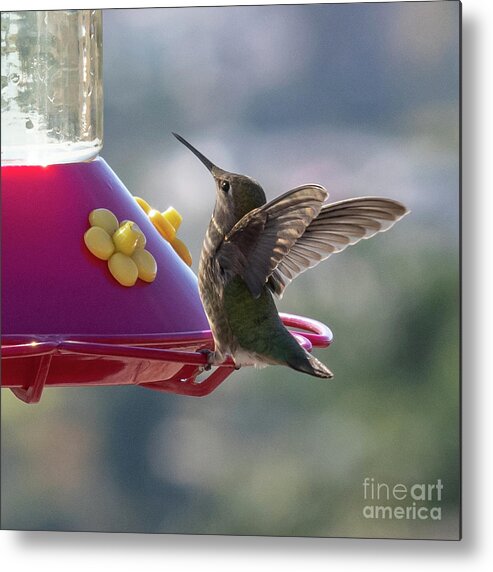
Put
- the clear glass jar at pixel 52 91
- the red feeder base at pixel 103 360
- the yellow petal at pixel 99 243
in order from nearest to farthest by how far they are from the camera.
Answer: the red feeder base at pixel 103 360 < the yellow petal at pixel 99 243 < the clear glass jar at pixel 52 91

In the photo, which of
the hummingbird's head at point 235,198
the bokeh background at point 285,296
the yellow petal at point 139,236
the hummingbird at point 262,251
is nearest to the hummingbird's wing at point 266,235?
the hummingbird at point 262,251

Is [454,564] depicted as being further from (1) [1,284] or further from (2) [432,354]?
(1) [1,284]

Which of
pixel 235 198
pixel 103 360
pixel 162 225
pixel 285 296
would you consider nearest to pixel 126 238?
pixel 103 360

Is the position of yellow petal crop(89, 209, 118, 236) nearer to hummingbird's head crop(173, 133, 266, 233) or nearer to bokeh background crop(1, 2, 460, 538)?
hummingbird's head crop(173, 133, 266, 233)

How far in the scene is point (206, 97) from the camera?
13.5 feet

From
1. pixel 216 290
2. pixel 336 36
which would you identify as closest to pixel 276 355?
pixel 216 290

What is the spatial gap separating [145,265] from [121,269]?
0.21 feet

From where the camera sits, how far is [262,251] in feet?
6.30

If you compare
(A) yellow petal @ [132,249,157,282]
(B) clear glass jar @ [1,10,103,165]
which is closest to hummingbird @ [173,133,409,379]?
(A) yellow petal @ [132,249,157,282]

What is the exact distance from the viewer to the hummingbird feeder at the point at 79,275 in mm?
1537

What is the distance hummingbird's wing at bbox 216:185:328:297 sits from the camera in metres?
1.77

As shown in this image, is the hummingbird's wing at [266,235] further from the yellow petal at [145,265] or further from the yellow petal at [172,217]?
the yellow petal at [145,265]

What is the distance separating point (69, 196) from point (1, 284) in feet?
0.66

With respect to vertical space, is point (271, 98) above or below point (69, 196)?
above
